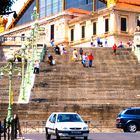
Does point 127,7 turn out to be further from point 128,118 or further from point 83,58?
point 128,118

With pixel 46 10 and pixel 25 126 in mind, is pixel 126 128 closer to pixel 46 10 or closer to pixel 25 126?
pixel 25 126

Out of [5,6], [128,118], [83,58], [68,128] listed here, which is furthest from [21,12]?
[5,6]

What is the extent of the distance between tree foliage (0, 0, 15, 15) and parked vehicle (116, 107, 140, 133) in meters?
18.8

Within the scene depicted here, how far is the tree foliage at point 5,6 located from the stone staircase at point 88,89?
64.9 ft

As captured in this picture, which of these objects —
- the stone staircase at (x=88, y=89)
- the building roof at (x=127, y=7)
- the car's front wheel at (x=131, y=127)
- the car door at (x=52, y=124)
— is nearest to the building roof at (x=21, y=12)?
the building roof at (x=127, y=7)

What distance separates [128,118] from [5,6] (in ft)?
64.0

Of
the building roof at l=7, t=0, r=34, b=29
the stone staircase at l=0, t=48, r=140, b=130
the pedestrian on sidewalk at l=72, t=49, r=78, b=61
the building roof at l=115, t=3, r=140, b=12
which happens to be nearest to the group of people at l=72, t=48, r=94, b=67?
the pedestrian on sidewalk at l=72, t=49, r=78, b=61

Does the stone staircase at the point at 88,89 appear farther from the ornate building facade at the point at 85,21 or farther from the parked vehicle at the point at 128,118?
the ornate building facade at the point at 85,21

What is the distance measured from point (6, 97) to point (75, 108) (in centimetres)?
518

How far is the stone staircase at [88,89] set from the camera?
36562 millimetres

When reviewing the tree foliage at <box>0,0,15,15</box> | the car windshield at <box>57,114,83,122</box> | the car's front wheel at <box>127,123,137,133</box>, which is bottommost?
the car's front wheel at <box>127,123,137,133</box>

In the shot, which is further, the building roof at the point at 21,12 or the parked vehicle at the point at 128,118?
the building roof at the point at 21,12

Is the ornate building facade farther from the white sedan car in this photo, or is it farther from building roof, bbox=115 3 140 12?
the white sedan car

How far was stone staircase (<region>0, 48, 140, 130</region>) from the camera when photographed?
36.6 m
